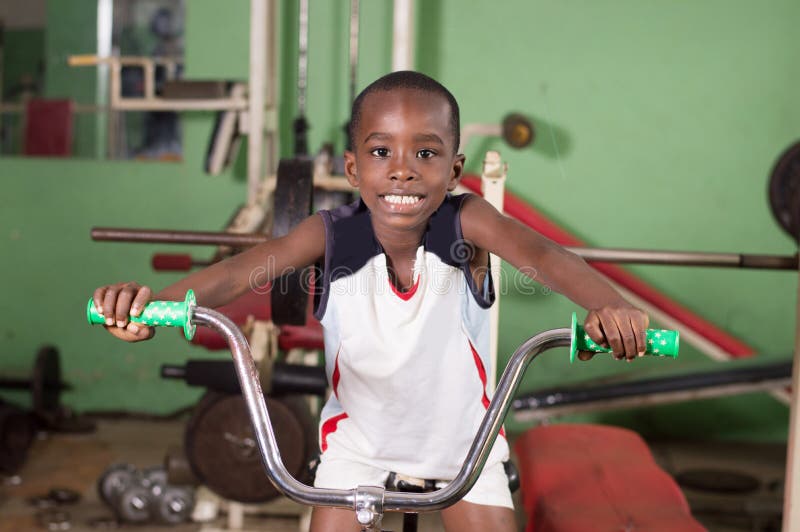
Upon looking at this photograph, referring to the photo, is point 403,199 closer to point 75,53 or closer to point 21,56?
point 75,53

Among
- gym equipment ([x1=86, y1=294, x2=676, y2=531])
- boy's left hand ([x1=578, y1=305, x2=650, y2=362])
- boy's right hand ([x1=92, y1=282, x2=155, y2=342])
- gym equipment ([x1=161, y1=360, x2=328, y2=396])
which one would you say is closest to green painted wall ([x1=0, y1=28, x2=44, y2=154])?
gym equipment ([x1=161, y1=360, x2=328, y2=396])

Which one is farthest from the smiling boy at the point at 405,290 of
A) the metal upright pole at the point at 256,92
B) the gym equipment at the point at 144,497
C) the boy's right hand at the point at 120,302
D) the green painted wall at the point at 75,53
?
the green painted wall at the point at 75,53

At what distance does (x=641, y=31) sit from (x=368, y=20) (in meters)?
1.19

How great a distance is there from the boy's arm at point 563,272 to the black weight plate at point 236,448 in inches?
51.0

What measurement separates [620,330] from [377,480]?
61 cm

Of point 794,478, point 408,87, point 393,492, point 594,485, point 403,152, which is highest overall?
point 408,87

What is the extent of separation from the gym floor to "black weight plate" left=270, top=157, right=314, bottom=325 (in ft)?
3.43

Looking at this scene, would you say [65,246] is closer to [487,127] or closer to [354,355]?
[487,127]

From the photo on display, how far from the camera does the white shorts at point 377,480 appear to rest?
165 cm

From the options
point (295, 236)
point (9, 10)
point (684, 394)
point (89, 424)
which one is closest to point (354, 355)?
point (295, 236)

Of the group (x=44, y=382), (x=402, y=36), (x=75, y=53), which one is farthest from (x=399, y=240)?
(x=75, y=53)

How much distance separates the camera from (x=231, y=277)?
5.37ft

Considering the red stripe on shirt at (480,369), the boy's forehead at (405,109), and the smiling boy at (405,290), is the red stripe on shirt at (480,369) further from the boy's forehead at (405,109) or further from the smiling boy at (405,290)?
the boy's forehead at (405,109)

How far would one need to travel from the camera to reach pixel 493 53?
411cm
